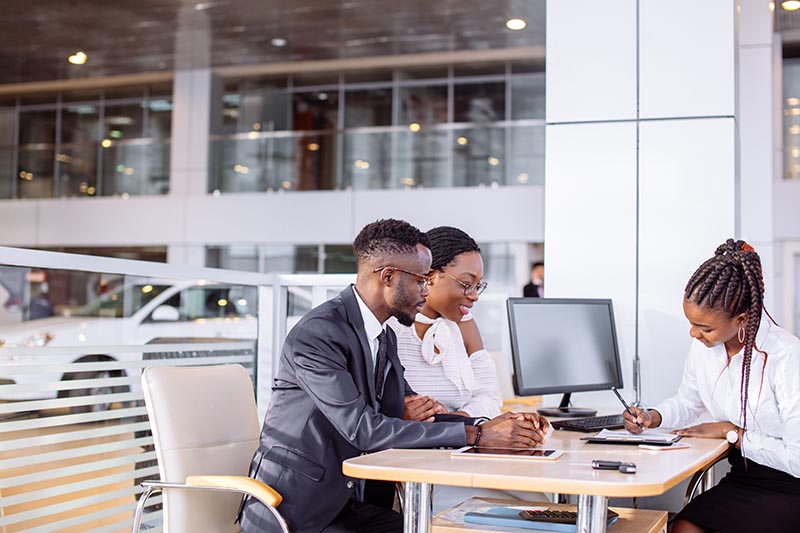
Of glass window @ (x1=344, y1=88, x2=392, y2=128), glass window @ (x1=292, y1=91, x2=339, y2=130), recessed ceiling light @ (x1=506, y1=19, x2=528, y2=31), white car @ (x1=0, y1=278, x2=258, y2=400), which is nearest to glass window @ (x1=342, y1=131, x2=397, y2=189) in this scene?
glass window @ (x1=344, y1=88, x2=392, y2=128)

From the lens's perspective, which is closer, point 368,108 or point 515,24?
point 515,24

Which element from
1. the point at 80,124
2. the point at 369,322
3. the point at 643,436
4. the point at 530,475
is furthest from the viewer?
the point at 80,124

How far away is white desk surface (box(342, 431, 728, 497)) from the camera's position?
204 centimetres

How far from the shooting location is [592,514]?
7.14ft

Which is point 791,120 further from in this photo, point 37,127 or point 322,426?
point 37,127

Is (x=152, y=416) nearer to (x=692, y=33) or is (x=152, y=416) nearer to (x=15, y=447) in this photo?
(x=15, y=447)

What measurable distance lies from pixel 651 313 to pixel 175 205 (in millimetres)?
10070

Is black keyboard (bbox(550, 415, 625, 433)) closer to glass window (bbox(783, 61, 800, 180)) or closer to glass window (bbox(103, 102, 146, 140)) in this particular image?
glass window (bbox(783, 61, 800, 180))

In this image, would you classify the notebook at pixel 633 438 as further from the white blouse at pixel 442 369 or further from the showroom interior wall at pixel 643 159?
the showroom interior wall at pixel 643 159

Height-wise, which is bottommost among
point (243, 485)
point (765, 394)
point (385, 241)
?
point (243, 485)

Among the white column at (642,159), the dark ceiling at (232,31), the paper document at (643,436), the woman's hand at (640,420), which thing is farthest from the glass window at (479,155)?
the paper document at (643,436)

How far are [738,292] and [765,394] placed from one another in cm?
33

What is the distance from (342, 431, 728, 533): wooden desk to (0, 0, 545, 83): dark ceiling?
798 cm

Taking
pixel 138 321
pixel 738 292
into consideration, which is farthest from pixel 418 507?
pixel 138 321
